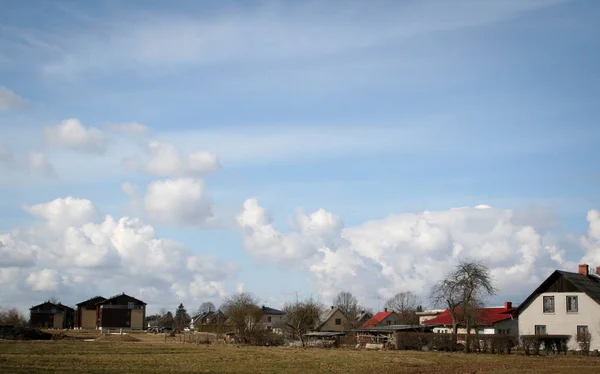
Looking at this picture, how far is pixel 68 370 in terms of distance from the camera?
2961 cm

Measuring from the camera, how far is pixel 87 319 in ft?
513

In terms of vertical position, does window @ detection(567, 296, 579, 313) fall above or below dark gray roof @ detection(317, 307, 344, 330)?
above

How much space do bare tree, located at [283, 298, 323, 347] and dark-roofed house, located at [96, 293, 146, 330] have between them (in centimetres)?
7229

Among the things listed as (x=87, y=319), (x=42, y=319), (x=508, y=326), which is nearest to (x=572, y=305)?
(x=508, y=326)

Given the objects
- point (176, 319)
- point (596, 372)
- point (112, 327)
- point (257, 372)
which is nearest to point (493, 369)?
point (596, 372)

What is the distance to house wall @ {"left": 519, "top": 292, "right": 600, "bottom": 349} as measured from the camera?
59250mm

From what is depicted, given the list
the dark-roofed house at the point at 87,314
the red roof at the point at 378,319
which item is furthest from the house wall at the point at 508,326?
the dark-roofed house at the point at 87,314

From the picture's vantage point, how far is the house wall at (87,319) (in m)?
156

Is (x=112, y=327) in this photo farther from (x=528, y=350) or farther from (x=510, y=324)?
(x=528, y=350)

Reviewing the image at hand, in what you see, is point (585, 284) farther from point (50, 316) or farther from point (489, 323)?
point (50, 316)

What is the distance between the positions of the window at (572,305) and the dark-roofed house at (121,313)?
108 metres

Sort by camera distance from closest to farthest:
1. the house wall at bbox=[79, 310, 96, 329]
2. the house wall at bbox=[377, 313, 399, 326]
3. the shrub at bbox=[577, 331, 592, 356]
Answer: the shrub at bbox=[577, 331, 592, 356], the house wall at bbox=[377, 313, 399, 326], the house wall at bbox=[79, 310, 96, 329]

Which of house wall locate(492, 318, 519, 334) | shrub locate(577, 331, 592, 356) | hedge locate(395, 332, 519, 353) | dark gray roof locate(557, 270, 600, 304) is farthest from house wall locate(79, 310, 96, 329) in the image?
shrub locate(577, 331, 592, 356)

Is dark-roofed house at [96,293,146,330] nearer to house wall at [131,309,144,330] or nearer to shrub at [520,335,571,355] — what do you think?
house wall at [131,309,144,330]
